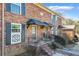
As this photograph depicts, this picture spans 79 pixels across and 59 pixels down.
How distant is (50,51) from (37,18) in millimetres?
1141

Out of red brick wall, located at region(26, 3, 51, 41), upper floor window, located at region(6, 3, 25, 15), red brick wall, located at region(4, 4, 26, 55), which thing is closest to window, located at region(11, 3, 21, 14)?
upper floor window, located at region(6, 3, 25, 15)

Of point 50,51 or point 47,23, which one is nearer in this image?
point 50,51

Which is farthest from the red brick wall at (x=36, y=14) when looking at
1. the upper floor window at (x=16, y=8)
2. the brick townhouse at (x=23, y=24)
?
the upper floor window at (x=16, y=8)

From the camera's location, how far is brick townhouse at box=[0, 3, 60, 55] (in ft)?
14.7

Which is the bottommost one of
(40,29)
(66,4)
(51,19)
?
(40,29)

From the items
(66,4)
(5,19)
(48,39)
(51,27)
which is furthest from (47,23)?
(5,19)

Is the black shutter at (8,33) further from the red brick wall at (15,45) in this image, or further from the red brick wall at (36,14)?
the red brick wall at (36,14)

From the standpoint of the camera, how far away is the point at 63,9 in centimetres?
469

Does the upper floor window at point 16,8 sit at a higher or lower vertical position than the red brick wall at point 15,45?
higher

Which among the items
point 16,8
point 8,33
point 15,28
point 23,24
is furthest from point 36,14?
point 8,33

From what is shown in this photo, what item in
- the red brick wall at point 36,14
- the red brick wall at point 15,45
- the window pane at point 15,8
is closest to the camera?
the red brick wall at point 15,45

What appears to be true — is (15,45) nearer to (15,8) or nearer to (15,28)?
(15,28)

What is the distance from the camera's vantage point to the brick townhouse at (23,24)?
447 cm

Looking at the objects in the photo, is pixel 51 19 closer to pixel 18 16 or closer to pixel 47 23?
pixel 47 23
